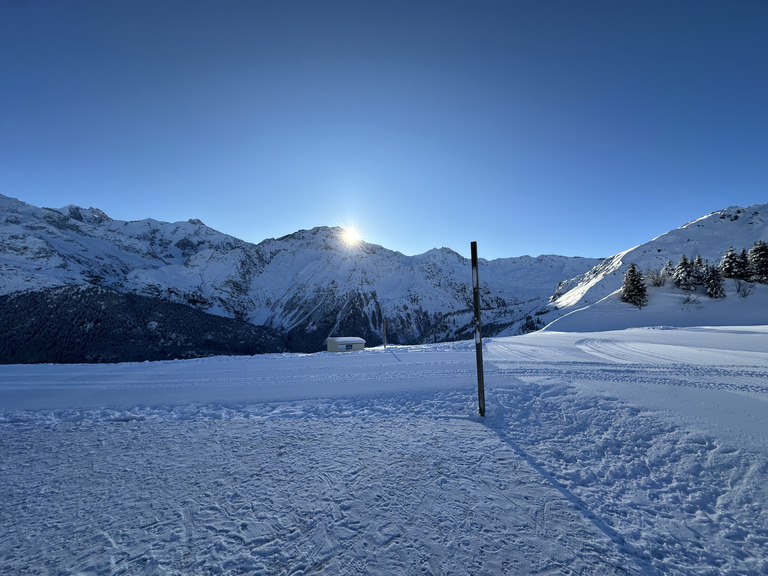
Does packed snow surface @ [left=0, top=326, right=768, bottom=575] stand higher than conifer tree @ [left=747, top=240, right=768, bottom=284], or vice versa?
conifer tree @ [left=747, top=240, right=768, bottom=284]

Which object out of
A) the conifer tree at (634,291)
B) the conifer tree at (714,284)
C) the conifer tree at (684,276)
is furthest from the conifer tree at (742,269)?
the conifer tree at (634,291)

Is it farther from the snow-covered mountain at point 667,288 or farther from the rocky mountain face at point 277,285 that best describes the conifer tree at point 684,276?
the rocky mountain face at point 277,285

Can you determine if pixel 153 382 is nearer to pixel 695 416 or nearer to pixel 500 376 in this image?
pixel 500 376

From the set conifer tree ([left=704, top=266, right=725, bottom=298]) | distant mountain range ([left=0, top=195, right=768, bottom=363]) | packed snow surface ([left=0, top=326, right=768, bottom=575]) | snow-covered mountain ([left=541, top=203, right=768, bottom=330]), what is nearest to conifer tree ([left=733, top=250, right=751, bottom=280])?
snow-covered mountain ([left=541, top=203, right=768, bottom=330])

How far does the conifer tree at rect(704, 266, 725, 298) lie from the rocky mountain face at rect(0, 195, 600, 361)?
1923 inches

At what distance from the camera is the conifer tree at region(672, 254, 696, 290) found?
38.2 metres

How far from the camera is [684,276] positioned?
126 ft

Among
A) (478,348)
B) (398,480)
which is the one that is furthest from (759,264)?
(398,480)

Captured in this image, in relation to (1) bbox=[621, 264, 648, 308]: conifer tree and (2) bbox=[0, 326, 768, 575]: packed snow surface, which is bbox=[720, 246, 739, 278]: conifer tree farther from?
(2) bbox=[0, 326, 768, 575]: packed snow surface

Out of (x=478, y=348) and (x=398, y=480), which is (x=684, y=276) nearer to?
(x=478, y=348)

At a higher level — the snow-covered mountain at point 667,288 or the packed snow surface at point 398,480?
the snow-covered mountain at point 667,288

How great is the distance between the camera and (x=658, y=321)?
3447 cm

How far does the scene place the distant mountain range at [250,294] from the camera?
7005 cm

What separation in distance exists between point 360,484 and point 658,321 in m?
44.5
